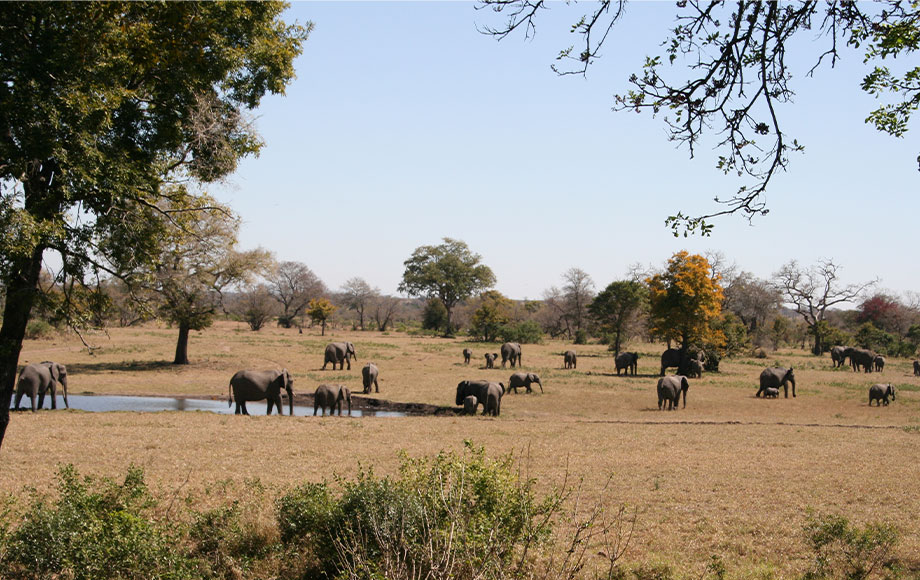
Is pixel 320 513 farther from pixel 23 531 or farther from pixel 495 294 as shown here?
pixel 495 294

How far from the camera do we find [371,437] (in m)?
15.5

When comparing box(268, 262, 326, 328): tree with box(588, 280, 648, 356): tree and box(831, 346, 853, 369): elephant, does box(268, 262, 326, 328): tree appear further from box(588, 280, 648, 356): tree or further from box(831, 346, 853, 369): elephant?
box(831, 346, 853, 369): elephant

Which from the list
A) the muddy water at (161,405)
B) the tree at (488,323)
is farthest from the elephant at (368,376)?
the tree at (488,323)

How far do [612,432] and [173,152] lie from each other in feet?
41.5

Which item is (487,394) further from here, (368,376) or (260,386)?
(260,386)

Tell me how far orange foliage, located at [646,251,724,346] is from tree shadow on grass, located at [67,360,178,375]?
2534 cm

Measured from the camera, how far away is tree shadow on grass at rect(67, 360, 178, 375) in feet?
99.4

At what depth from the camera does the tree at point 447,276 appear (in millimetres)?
88188

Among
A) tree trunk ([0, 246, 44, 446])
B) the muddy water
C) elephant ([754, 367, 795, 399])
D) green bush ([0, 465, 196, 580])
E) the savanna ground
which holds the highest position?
tree trunk ([0, 246, 44, 446])

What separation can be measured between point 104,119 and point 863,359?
46.9 metres

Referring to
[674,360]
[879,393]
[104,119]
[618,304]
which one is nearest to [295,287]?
[618,304]

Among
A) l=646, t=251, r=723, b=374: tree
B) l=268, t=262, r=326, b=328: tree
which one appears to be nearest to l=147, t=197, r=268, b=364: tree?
l=646, t=251, r=723, b=374: tree

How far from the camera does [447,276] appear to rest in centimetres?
8900

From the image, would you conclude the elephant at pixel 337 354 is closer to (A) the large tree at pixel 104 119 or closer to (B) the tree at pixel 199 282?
(B) the tree at pixel 199 282
